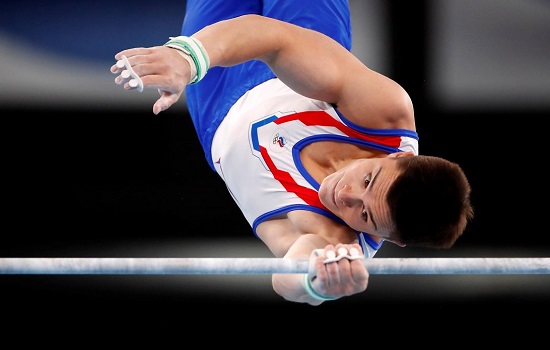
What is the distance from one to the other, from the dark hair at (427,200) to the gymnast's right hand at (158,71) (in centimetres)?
48

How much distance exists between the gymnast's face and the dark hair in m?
0.02

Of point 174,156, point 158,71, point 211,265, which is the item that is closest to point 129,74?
point 158,71

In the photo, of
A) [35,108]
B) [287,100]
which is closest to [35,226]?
[35,108]

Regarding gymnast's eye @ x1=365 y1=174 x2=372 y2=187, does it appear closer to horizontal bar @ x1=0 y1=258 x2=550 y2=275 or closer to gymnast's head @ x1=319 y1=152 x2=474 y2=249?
gymnast's head @ x1=319 y1=152 x2=474 y2=249

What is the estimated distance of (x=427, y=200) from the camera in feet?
5.19

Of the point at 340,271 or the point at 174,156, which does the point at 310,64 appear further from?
the point at 174,156

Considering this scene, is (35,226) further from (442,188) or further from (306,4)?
(442,188)

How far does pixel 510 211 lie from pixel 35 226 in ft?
5.24

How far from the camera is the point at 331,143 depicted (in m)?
1.81

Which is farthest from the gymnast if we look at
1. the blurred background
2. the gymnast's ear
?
the blurred background

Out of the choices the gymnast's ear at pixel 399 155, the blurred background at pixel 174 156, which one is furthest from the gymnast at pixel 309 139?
the blurred background at pixel 174 156

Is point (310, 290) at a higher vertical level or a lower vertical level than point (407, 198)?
lower

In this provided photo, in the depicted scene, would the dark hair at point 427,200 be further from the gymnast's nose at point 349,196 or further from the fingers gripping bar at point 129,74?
the fingers gripping bar at point 129,74

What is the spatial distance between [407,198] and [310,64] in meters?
0.34
